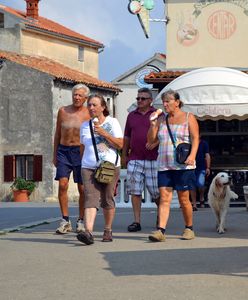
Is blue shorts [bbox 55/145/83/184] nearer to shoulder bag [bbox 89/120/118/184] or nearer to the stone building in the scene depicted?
shoulder bag [bbox 89/120/118/184]

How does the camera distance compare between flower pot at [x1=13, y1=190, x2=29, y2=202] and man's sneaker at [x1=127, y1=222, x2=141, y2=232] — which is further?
flower pot at [x1=13, y1=190, x2=29, y2=202]

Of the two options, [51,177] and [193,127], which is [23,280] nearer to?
[193,127]

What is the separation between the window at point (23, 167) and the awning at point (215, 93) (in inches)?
994

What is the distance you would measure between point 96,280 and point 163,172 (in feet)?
11.0

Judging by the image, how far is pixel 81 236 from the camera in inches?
380

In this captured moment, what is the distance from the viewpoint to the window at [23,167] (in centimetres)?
4034

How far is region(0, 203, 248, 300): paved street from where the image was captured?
6.61m

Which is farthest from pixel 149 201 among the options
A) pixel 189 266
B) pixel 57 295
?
pixel 57 295

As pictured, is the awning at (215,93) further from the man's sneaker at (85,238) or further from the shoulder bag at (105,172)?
the man's sneaker at (85,238)

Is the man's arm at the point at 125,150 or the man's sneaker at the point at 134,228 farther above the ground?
the man's arm at the point at 125,150

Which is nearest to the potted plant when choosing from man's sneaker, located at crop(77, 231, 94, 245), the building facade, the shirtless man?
the building facade

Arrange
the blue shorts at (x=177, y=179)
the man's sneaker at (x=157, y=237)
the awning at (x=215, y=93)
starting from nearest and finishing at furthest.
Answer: the man's sneaker at (x=157, y=237) < the blue shorts at (x=177, y=179) < the awning at (x=215, y=93)

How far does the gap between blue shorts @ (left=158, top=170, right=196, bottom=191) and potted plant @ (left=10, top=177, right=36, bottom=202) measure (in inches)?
1139

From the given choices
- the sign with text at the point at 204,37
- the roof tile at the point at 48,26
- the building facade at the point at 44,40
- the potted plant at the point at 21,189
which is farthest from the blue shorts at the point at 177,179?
the roof tile at the point at 48,26
